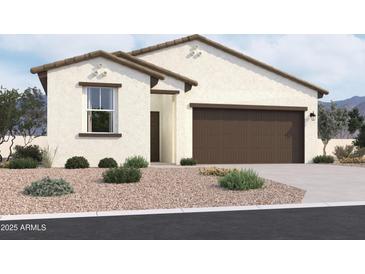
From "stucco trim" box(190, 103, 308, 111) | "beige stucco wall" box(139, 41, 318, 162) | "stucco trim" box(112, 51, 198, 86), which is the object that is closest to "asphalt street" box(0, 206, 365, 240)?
"stucco trim" box(112, 51, 198, 86)

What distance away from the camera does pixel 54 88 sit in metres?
16.9

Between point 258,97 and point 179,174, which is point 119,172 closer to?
point 179,174

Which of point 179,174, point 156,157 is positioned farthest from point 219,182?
point 156,157

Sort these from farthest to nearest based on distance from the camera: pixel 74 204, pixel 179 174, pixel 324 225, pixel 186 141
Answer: pixel 186 141
pixel 179 174
pixel 74 204
pixel 324 225

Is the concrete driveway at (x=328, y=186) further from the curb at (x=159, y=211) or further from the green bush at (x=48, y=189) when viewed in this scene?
the green bush at (x=48, y=189)

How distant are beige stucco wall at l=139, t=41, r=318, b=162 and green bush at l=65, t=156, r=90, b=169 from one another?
5.37 metres

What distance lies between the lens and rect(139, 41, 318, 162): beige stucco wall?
21.1 m

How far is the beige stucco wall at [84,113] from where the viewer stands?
1686 cm

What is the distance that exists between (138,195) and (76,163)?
249 inches

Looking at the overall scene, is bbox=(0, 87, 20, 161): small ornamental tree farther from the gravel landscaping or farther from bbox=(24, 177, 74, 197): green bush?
bbox=(24, 177, 74, 197): green bush

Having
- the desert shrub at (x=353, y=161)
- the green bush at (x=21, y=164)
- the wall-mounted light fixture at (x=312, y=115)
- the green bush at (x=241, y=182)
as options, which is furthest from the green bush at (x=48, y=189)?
the desert shrub at (x=353, y=161)

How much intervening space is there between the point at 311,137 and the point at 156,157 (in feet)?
27.4

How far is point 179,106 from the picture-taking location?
1992cm

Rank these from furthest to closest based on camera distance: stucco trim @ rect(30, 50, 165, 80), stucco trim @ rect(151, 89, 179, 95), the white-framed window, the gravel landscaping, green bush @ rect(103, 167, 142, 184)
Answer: stucco trim @ rect(151, 89, 179, 95) < the white-framed window < stucco trim @ rect(30, 50, 165, 80) < green bush @ rect(103, 167, 142, 184) < the gravel landscaping
